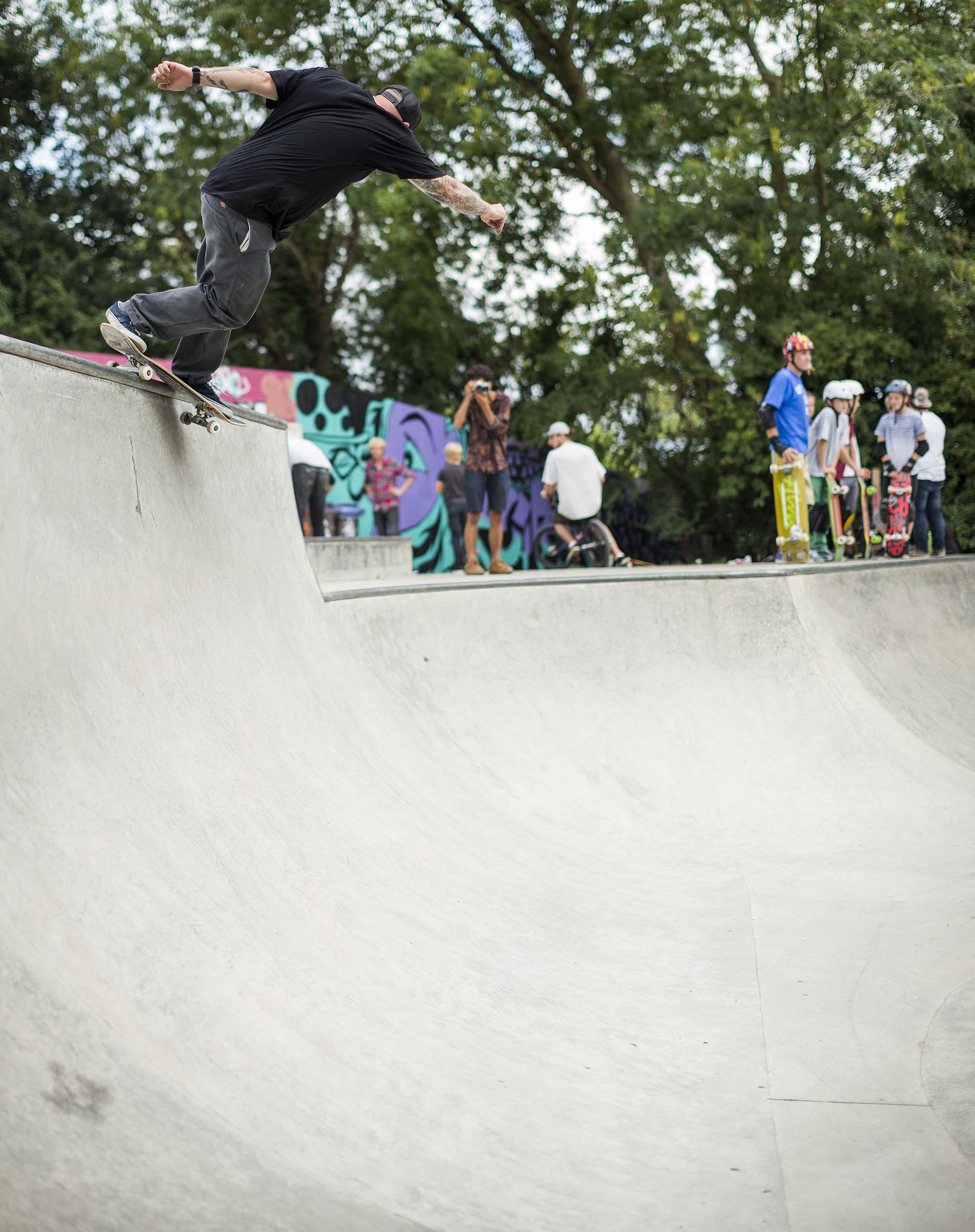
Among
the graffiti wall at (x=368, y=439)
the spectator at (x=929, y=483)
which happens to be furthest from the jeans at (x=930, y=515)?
the graffiti wall at (x=368, y=439)

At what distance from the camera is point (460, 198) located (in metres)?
4.06

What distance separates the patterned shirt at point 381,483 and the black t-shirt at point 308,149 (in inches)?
433

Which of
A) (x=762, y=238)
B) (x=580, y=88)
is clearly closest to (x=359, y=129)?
(x=762, y=238)

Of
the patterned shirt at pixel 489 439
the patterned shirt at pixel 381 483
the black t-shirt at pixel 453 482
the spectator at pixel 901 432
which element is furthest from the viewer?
the patterned shirt at pixel 381 483

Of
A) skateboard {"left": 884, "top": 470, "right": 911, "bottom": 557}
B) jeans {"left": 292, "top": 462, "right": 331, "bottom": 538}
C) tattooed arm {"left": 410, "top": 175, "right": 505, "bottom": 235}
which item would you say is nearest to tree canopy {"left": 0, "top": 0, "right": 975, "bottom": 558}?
skateboard {"left": 884, "top": 470, "right": 911, "bottom": 557}

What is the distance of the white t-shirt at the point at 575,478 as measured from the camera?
10.5 m

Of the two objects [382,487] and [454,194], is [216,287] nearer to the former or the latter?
[454,194]

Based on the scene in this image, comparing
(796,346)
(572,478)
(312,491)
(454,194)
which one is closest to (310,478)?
(312,491)

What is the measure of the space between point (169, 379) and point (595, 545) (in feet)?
26.3

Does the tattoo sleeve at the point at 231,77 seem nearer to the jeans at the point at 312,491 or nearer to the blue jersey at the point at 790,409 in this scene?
the blue jersey at the point at 790,409

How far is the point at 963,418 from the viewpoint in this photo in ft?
56.6

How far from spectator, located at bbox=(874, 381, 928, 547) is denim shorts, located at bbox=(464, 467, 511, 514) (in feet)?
13.8

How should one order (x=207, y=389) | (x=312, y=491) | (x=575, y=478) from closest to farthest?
1. (x=207, y=389)
2. (x=312, y=491)
3. (x=575, y=478)

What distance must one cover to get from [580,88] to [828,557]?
12542mm
